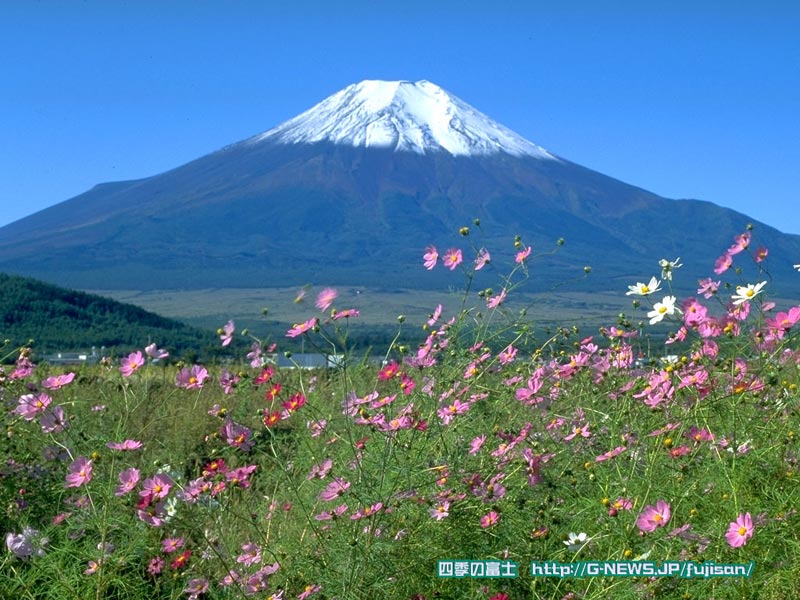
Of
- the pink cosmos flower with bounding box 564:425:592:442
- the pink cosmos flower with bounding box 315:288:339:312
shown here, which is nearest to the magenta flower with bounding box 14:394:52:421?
the pink cosmos flower with bounding box 315:288:339:312

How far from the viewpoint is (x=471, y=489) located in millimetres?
4215

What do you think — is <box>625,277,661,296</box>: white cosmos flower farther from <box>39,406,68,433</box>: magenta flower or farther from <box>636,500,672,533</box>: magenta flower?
<box>39,406,68,433</box>: magenta flower

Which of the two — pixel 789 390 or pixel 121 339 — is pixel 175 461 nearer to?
pixel 789 390

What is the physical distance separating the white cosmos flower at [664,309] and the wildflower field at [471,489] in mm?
10

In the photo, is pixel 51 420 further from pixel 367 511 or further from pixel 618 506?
pixel 618 506

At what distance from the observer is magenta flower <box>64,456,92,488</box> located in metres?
4.00

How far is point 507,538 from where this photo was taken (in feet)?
14.3

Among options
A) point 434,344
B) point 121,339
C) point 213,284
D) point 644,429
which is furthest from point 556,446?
point 213,284

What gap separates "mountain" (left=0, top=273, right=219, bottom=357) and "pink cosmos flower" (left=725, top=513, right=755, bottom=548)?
21.7 metres

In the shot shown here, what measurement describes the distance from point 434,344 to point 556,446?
718mm

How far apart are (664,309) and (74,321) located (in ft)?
85.3

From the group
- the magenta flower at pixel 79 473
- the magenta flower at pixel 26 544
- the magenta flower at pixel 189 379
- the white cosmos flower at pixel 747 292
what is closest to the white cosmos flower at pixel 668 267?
the white cosmos flower at pixel 747 292

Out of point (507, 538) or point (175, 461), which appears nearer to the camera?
point (507, 538)

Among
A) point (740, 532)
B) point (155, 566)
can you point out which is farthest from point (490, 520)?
point (155, 566)
